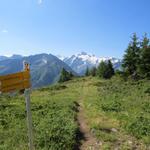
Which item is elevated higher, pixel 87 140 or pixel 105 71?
pixel 105 71

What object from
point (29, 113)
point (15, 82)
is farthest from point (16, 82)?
point (29, 113)

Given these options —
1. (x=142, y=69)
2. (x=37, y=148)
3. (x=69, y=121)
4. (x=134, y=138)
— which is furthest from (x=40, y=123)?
(x=142, y=69)

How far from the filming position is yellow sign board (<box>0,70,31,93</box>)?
9.11 m

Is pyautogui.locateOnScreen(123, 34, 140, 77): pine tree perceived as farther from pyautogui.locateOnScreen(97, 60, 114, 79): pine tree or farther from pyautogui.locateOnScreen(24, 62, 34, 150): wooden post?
pyautogui.locateOnScreen(24, 62, 34, 150): wooden post

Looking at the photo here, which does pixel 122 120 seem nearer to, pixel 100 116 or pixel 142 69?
pixel 100 116

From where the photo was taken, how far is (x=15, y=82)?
9430 mm

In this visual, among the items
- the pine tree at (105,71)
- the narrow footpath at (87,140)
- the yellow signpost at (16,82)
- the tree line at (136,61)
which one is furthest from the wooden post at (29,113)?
the pine tree at (105,71)

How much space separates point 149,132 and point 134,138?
1143 mm

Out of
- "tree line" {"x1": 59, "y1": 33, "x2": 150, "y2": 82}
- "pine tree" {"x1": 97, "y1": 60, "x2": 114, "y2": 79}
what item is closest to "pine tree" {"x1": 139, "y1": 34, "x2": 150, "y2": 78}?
"tree line" {"x1": 59, "y1": 33, "x2": 150, "y2": 82}

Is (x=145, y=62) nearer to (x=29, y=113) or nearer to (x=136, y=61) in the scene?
(x=136, y=61)

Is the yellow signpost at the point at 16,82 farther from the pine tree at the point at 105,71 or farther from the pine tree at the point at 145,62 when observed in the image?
the pine tree at the point at 105,71

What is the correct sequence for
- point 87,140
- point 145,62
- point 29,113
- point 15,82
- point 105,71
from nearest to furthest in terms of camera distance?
point 15,82
point 29,113
point 87,140
point 145,62
point 105,71

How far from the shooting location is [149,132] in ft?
55.8

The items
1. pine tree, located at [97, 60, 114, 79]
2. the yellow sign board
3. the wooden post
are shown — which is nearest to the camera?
the yellow sign board
